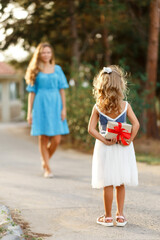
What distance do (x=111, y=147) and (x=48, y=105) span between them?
288 centimetres

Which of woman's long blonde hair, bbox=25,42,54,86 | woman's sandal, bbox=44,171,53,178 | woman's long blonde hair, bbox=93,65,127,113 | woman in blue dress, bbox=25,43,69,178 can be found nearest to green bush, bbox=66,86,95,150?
woman in blue dress, bbox=25,43,69,178

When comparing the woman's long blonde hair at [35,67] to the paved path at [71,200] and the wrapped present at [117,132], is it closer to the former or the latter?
the paved path at [71,200]

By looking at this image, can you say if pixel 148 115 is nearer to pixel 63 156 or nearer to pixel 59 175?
pixel 63 156

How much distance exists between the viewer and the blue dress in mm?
6918

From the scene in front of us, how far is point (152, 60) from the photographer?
13.5 meters

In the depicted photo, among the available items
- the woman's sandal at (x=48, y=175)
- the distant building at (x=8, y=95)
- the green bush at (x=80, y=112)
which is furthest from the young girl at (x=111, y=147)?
the distant building at (x=8, y=95)

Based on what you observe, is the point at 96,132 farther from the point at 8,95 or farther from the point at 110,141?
the point at 8,95

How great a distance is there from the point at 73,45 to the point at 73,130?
13.6 ft

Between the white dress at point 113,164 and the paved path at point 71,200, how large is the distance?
46cm

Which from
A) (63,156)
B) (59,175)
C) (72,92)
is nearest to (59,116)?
(59,175)

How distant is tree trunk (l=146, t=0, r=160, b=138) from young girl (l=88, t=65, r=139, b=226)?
7.95m

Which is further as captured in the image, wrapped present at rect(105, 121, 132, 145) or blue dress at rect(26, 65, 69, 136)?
blue dress at rect(26, 65, 69, 136)

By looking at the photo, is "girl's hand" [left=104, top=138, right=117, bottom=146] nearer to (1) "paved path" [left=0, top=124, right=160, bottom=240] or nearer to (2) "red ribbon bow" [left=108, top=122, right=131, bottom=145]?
(2) "red ribbon bow" [left=108, top=122, right=131, bottom=145]

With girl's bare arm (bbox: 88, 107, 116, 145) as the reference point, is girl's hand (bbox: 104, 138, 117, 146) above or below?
below
